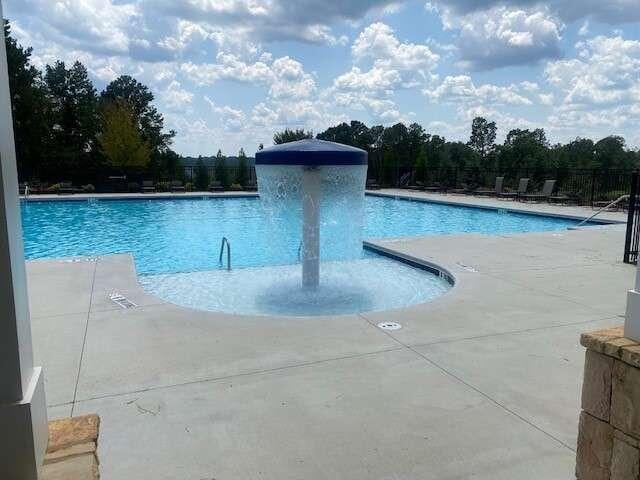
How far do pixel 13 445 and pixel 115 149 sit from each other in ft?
86.6

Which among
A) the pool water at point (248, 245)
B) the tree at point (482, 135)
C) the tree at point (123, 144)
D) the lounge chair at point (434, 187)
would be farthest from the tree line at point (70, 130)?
the tree at point (482, 135)

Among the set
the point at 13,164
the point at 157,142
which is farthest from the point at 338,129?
the point at 13,164

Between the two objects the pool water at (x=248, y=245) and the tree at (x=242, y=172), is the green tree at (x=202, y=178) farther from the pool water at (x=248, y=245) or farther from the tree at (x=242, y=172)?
the pool water at (x=248, y=245)

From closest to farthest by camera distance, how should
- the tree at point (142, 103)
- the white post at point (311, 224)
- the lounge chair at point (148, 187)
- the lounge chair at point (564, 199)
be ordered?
1. the white post at point (311, 224)
2. the lounge chair at point (564, 199)
3. the lounge chair at point (148, 187)
4. the tree at point (142, 103)

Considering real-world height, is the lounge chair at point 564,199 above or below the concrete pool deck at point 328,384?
above

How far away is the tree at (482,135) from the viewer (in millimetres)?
44656

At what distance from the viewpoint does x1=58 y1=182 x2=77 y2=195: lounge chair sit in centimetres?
2235

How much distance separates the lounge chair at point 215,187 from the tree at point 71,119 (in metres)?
7.32

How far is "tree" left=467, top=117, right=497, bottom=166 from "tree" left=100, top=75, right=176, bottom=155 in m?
26.1

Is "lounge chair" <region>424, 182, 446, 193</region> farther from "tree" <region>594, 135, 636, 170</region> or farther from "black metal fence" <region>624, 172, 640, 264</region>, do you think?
"black metal fence" <region>624, 172, 640, 264</region>

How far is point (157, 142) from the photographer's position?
34875 millimetres

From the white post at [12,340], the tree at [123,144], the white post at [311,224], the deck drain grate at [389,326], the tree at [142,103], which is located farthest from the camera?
the tree at [142,103]

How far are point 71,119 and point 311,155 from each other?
29.3 m

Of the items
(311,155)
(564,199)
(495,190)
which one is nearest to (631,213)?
(311,155)
